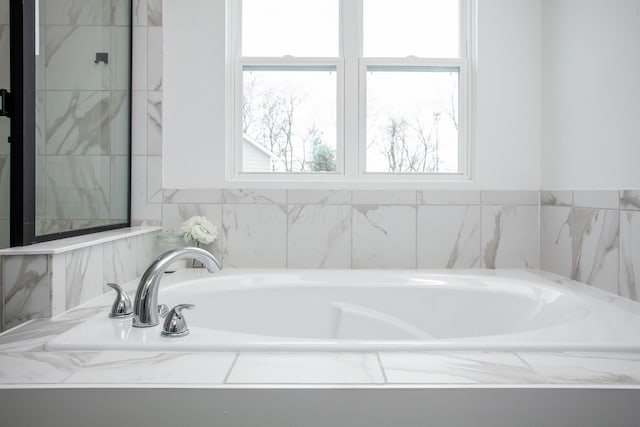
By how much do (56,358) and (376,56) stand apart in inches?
78.6

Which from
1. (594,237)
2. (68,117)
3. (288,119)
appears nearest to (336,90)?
(288,119)

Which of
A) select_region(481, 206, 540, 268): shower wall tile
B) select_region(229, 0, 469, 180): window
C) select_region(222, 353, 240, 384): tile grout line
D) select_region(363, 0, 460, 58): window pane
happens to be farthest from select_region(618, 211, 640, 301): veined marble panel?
select_region(222, 353, 240, 384): tile grout line

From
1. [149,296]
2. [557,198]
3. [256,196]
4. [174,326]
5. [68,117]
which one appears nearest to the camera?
[174,326]

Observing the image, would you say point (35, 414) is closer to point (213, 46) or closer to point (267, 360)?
point (267, 360)

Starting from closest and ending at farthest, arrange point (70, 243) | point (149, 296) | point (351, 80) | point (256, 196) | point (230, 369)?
point (230, 369), point (149, 296), point (70, 243), point (256, 196), point (351, 80)

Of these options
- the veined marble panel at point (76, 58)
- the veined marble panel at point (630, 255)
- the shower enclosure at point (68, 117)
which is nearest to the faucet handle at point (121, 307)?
the shower enclosure at point (68, 117)

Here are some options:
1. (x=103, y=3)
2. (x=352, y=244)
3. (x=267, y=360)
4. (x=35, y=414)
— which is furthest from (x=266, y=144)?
(x=35, y=414)

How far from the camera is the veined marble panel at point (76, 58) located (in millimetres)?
1624

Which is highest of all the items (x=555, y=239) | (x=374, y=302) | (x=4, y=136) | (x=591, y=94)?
(x=591, y=94)

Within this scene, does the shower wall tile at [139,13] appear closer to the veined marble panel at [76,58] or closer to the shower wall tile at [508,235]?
the veined marble panel at [76,58]

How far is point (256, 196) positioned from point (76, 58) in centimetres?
93

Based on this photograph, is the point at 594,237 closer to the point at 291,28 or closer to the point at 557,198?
the point at 557,198

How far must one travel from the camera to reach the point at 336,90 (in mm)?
2406

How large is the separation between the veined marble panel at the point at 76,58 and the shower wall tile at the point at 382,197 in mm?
1240
